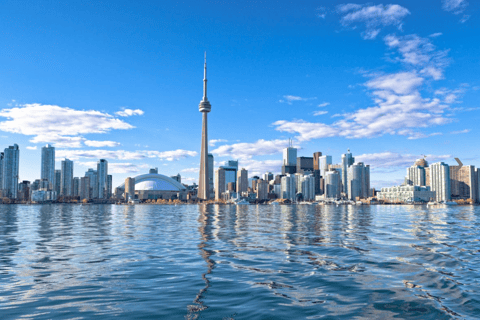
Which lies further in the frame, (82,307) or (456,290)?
(456,290)

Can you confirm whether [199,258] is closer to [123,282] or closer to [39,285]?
[123,282]

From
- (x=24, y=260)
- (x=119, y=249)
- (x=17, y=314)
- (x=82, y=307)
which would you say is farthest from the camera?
(x=119, y=249)

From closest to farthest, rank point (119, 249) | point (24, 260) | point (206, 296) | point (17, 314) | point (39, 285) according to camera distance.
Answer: point (17, 314) < point (206, 296) < point (39, 285) < point (24, 260) < point (119, 249)

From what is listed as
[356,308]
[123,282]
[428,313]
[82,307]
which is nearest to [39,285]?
[123,282]

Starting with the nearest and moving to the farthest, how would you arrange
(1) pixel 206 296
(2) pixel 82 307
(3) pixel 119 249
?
(2) pixel 82 307, (1) pixel 206 296, (3) pixel 119 249

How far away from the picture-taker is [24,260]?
956 inches

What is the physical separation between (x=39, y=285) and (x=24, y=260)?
28.8 feet

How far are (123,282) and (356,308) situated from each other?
35.3ft

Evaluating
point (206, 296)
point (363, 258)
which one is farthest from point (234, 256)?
point (206, 296)

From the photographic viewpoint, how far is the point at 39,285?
17078mm

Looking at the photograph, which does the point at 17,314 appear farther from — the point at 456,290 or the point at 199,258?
the point at 456,290

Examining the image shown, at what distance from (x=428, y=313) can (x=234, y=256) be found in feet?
48.5

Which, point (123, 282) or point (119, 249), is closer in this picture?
point (123, 282)

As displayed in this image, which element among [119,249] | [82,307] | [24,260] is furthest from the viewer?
[119,249]
